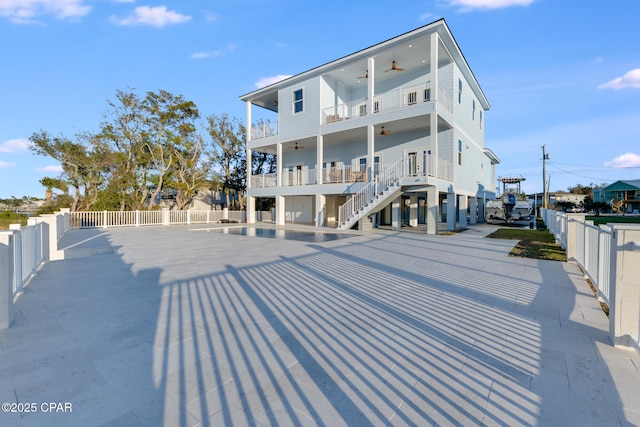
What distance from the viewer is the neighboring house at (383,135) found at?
13.7 metres

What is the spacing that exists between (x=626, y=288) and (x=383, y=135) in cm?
1574

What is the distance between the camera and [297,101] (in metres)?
18.5

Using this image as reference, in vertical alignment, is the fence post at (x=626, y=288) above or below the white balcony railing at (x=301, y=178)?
below

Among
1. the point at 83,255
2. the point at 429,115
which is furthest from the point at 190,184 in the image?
the point at 429,115

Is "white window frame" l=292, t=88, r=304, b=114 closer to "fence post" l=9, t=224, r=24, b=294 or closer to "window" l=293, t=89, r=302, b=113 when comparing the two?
"window" l=293, t=89, r=302, b=113

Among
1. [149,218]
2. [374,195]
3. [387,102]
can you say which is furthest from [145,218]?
[387,102]

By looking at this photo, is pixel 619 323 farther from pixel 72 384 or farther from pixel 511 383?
pixel 72 384

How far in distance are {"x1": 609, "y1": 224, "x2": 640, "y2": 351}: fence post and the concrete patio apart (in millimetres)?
159

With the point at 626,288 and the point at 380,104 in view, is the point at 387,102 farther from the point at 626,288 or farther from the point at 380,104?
the point at 626,288

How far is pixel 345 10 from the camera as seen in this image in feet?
48.8

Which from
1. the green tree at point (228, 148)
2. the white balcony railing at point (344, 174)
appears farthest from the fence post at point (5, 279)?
the green tree at point (228, 148)

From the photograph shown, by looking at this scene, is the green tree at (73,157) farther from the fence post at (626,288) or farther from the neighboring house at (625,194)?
the neighboring house at (625,194)

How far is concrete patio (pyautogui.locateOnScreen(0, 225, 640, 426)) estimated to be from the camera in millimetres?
1860

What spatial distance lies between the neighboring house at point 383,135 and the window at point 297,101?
2.6 inches
